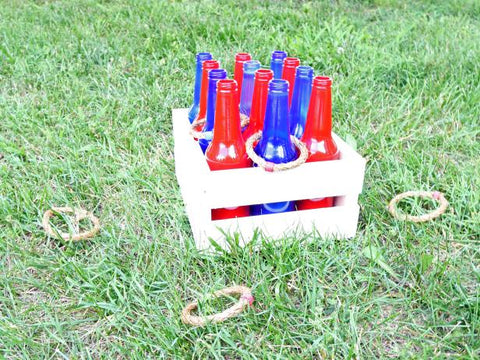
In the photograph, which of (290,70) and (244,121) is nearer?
(244,121)

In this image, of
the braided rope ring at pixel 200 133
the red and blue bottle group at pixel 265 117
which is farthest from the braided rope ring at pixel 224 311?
the braided rope ring at pixel 200 133

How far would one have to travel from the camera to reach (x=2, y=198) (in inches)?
73.1

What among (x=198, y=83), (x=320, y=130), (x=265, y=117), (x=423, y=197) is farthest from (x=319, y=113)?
(x=423, y=197)

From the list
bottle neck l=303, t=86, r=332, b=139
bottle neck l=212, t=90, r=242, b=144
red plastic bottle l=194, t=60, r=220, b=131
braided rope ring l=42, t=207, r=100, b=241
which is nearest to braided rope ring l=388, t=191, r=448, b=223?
bottle neck l=303, t=86, r=332, b=139

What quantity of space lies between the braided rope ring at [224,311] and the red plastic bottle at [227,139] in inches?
10.9

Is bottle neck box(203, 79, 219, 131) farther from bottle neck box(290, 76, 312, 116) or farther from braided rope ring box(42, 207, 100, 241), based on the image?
braided rope ring box(42, 207, 100, 241)

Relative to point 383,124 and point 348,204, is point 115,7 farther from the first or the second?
point 348,204

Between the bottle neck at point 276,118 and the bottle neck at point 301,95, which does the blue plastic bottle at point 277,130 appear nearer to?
the bottle neck at point 276,118

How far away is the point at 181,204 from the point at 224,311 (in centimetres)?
60

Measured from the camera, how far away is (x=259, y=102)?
1562 millimetres

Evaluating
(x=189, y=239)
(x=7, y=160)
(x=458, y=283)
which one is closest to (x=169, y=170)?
(x=189, y=239)

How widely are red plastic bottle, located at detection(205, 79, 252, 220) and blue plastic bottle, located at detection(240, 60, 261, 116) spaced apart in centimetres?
19

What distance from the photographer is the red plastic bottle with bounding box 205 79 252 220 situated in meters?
1.42

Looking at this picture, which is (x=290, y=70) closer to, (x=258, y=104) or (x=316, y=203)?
(x=258, y=104)
